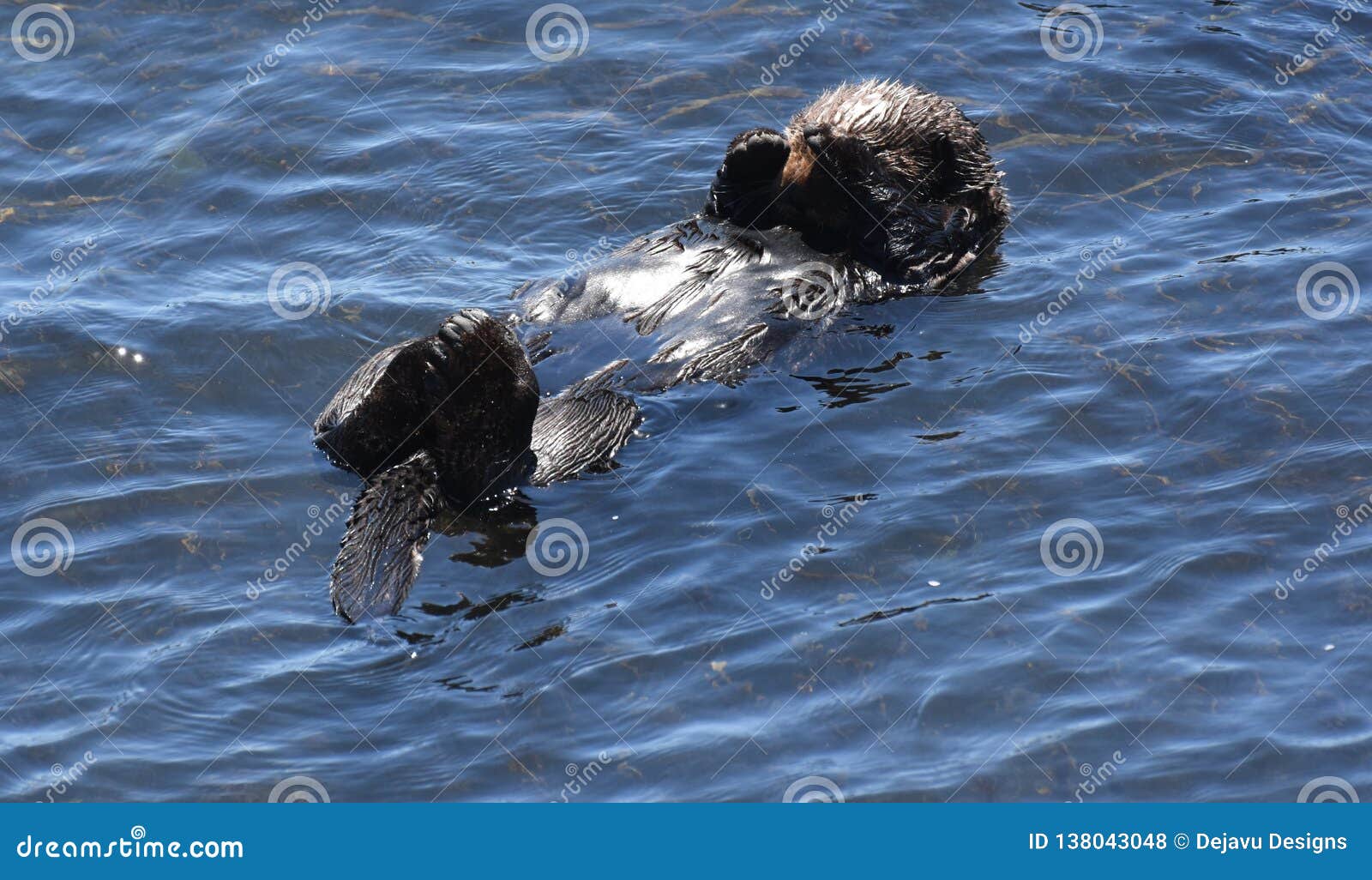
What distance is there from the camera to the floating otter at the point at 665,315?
496 centimetres

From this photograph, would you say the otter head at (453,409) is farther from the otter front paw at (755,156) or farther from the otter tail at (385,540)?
the otter front paw at (755,156)

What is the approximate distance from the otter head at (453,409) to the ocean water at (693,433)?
0.24m

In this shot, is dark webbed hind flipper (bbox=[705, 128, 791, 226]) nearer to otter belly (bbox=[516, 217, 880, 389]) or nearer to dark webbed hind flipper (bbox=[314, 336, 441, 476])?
otter belly (bbox=[516, 217, 880, 389])

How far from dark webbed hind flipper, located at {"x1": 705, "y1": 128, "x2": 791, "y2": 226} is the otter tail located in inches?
91.0

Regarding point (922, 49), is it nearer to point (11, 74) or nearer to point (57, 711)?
point (11, 74)

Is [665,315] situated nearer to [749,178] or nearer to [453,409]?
[749,178]

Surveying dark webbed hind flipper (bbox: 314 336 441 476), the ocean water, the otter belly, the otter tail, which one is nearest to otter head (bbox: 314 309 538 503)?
dark webbed hind flipper (bbox: 314 336 441 476)

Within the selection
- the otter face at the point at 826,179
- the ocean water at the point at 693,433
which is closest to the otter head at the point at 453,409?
the ocean water at the point at 693,433

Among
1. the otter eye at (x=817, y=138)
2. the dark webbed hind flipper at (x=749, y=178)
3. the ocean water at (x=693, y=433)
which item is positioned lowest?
the ocean water at (x=693, y=433)

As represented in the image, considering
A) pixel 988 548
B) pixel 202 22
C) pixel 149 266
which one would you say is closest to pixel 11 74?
pixel 202 22

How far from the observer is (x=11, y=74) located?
355 inches

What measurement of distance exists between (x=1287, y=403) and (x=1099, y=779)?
8.06 feet

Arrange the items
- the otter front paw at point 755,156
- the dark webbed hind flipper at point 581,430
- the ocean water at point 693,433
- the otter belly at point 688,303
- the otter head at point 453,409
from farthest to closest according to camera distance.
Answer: the otter front paw at point 755,156
the otter belly at point 688,303
the dark webbed hind flipper at point 581,430
the otter head at point 453,409
the ocean water at point 693,433

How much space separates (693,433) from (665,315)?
1.75ft
